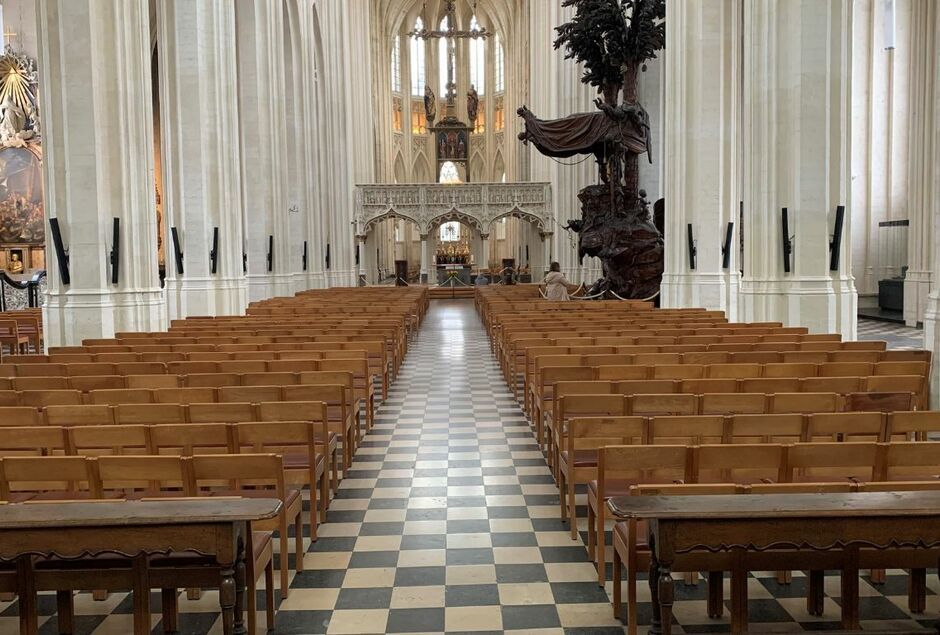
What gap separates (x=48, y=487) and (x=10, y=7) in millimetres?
28398

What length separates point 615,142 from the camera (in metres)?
19.1

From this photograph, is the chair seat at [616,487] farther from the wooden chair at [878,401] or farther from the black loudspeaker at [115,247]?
the black loudspeaker at [115,247]

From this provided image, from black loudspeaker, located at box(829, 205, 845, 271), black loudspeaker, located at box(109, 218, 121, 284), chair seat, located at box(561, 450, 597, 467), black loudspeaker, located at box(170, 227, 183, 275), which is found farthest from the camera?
black loudspeaker, located at box(170, 227, 183, 275)

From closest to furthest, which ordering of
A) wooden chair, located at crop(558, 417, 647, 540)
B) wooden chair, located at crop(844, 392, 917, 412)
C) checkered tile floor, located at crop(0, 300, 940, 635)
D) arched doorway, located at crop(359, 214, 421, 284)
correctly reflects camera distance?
checkered tile floor, located at crop(0, 300, 940, 635), wooden chair, located at crop(558, 417, 647, 540), wooden chair, located at crop(844, 392, 917, 412), arched doorway, located at crop(359, 214, 421, 284)

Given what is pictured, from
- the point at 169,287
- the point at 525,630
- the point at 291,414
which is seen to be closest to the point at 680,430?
the point at 525,630

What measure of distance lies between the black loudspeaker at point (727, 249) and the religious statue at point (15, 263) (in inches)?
914

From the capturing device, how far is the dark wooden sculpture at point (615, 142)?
62.3ft

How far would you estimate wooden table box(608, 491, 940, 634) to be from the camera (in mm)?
2943

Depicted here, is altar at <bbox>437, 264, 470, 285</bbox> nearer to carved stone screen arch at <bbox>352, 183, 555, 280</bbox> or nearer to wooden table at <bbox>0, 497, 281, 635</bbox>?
carved stone screen arch at <bbox>352, 183, 555, 280</bbox>

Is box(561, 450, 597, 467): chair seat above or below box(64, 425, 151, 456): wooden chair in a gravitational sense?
below

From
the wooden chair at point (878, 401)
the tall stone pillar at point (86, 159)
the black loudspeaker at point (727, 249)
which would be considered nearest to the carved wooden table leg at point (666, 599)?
the wooden chair at point (878, 401)

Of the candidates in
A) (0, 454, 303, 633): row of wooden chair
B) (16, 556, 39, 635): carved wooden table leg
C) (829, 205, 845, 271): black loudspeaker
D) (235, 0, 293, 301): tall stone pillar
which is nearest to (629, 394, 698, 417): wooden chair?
(0, 454, 303, 633): row of wooden chair

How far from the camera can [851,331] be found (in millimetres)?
11383

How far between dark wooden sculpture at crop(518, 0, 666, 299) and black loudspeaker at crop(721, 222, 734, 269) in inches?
126
